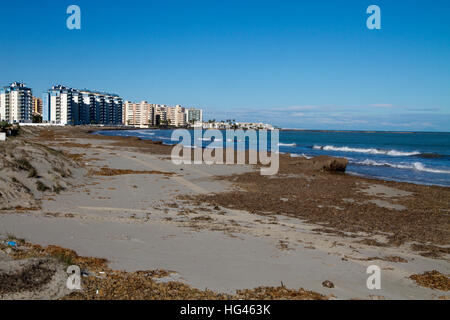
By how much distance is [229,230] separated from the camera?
29.0 ft

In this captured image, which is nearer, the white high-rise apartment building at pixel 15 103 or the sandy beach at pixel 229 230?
the sandy beach at pixel 229 230

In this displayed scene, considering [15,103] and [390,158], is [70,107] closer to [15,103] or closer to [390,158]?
[15,103]

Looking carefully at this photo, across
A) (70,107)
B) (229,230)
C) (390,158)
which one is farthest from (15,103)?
(229,230)

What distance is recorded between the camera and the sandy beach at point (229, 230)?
5586 millimetres

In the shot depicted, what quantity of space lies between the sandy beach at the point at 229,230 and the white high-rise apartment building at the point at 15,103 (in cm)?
14240

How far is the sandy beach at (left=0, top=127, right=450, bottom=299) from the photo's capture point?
5586 millimetres

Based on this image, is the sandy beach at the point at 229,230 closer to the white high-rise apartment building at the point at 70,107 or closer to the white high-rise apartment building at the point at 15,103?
the white high-rise apartment building at the point at 15,103

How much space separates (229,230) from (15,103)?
509 feet

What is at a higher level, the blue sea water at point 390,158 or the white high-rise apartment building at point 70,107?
the white high-rise apartment building at point 70,107

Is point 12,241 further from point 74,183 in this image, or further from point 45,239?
point 74,183

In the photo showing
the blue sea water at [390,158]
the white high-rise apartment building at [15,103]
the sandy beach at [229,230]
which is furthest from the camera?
the white high-rise apartment building at [15,103]

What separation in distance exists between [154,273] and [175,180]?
40.1ft

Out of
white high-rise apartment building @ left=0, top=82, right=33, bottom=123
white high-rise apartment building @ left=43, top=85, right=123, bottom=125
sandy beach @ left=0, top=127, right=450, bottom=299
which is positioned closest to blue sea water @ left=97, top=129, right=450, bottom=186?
sandy beach @ left=0, top=127, right=450, bottom=299

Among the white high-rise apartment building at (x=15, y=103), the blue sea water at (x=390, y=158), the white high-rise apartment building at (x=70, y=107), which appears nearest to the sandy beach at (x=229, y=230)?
the blue sea water at (x=390, y=158)
